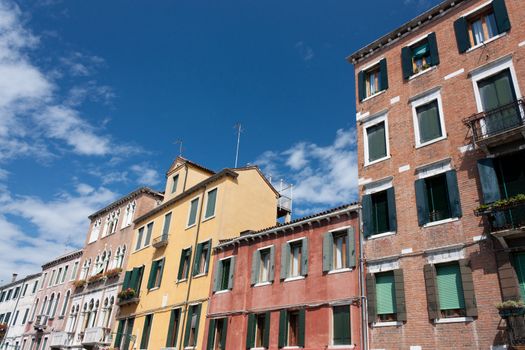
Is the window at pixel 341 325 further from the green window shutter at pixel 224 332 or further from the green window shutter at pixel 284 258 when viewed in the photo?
the green window shutter at pixel 224 332

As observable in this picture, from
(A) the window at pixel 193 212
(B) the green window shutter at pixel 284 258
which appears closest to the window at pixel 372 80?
(B) the green window shutter at pixel 284 258

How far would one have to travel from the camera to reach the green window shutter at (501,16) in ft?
53.7

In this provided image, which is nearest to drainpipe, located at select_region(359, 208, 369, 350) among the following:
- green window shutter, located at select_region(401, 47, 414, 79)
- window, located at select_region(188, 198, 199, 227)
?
green window shutter, located at select_region(401, 47, 414, 79)

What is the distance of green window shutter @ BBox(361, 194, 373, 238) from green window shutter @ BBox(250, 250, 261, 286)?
6646 millimetres

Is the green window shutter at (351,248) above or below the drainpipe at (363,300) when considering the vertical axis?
above

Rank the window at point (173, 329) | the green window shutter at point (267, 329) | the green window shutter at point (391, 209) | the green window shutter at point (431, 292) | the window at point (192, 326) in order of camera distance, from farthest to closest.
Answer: the window at point (173, 329)
the window at point (192, 326)
the green window shutter at point (267, 329)
the green window shutter at point (391, 209)
the green window shutter at point (431, 292)

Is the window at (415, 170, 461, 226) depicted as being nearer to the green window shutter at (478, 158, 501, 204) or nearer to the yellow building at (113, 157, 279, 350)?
the green window shutter at (478, 158, 501, 204)

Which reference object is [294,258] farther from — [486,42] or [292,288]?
[486,42]

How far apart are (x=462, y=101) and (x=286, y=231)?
9699mm

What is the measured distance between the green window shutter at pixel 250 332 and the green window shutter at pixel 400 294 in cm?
778

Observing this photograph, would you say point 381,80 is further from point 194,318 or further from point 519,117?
point 194,318

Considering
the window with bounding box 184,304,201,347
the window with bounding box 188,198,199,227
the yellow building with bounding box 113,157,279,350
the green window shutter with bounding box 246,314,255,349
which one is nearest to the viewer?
the green window shutter with bounding box 246,314,255,349

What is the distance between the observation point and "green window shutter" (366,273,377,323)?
1620 centimetres

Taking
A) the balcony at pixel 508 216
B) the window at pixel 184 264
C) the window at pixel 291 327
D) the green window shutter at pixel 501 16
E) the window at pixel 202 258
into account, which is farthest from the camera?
the window at pixel 184 264
